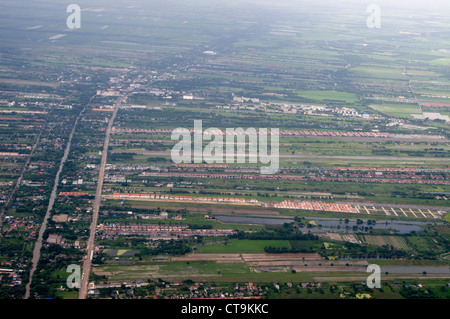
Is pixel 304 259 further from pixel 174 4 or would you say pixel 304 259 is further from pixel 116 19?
pixel 174 4

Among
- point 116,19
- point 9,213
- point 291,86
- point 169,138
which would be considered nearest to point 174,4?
point 116,19

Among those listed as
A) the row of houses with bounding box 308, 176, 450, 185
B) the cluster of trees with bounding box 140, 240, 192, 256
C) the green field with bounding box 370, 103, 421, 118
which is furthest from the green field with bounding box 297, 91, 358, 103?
the cluster of trees with bounding box 140, 240, 192, 256

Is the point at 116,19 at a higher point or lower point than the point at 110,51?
higher

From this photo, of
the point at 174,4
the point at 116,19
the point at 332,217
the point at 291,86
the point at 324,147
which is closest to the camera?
the point at 332,217
